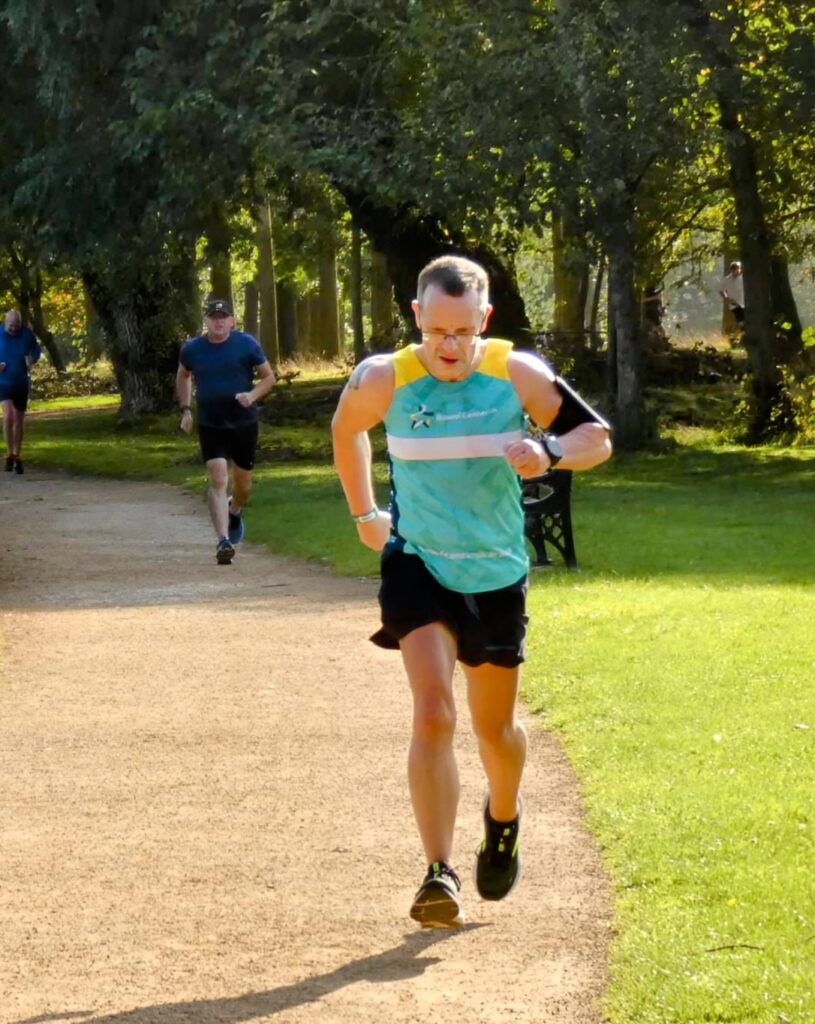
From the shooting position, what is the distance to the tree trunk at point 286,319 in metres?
51.0

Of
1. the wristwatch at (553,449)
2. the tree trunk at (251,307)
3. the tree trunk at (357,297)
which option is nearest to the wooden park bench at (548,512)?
the wristwatch at (553,449)

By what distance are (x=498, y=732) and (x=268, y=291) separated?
3978 cm

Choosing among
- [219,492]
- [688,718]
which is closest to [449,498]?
[688,718]

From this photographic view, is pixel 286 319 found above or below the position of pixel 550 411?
above

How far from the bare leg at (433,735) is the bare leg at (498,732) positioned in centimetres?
17

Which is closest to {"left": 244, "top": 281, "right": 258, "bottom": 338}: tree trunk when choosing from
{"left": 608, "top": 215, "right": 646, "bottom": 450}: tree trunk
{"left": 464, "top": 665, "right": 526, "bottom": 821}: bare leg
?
{"left": 608, "top": 215, "right": 646, "bottom": 450}: tree trunk

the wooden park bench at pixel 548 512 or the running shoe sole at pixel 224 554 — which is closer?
the wooden park bench at pixel 548 512

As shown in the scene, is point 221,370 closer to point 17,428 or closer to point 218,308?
point 218,308

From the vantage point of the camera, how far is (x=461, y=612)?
5.57 meters

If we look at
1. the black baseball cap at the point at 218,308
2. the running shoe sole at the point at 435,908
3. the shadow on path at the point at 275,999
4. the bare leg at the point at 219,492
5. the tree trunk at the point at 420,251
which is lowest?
the shadow on path at the point at 275,999

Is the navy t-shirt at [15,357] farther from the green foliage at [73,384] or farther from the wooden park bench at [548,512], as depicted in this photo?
the green foliage at [73,384]

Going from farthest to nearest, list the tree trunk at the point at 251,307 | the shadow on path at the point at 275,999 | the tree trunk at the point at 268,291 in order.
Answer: the tree trunk at the point at 251,307 < the tree trunk at the point at 268,291 < the shadow on path at the point at 275,999

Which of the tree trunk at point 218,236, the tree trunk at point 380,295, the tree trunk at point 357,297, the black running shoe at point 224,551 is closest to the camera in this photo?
the black running shoe at point 224,551

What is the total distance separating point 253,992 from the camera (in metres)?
5.11
